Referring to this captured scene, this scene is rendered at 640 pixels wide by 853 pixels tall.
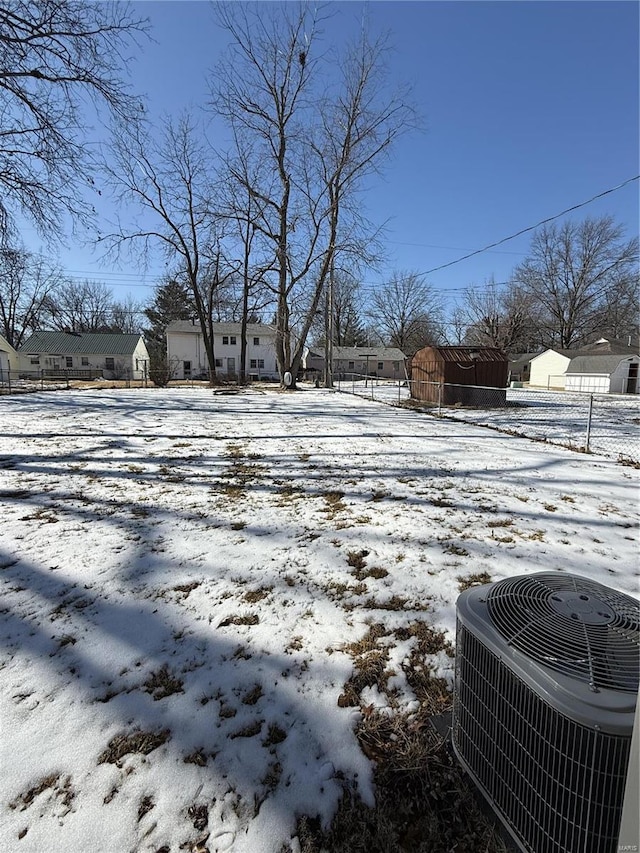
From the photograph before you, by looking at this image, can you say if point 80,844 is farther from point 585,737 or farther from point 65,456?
point 65,456

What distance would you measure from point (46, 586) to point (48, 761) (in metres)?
1.38

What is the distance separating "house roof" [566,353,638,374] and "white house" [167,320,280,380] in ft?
92.2

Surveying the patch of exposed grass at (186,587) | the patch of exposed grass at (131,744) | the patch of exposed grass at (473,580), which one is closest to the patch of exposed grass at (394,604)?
the patch of exposed grass at (473,580)

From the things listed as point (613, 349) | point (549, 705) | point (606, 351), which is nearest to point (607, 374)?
point (606, 351)

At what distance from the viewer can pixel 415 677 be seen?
196 centimetres

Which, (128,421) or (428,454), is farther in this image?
(128,421)

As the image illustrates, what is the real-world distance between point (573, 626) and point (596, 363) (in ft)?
121

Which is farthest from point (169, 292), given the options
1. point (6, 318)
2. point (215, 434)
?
point (215, 434)

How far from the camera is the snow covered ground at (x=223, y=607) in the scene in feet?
4.61

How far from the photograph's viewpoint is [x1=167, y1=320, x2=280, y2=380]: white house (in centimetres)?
4494

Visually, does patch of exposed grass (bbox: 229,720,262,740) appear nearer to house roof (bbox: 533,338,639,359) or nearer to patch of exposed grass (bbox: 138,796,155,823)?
patch of exposed grass (bbox: 138,796,155,823)

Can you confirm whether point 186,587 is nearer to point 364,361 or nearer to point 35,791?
point 35,791

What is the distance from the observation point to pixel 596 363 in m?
31.4

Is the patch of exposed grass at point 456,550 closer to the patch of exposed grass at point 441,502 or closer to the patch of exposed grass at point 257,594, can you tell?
the patch of exposed grass at point 441,502
